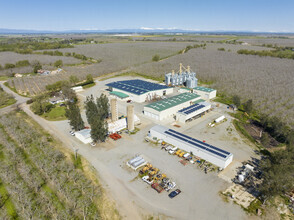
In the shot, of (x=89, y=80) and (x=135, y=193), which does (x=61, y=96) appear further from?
(x=135, y=193)

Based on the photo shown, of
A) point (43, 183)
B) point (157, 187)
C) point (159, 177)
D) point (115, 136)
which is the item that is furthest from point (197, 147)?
point (43, 183)

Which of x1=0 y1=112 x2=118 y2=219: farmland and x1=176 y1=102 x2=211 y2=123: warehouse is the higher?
x1=176 y1=102 x2=211 y2=123: warehouse

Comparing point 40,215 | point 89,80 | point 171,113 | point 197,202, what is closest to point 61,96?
point 89,80

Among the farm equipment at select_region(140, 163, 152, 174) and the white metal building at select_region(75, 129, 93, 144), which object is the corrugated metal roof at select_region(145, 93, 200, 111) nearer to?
the white metal building at select_region(75, 129, 93, 144)

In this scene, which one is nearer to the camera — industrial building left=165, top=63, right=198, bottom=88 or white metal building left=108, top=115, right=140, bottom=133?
white metal building left=108, top=115, right=140, bottom=133

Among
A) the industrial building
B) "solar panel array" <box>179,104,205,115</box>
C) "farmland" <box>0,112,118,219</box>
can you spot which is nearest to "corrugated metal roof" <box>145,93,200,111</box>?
"solar panel array" <box>179,104,205,115</box>

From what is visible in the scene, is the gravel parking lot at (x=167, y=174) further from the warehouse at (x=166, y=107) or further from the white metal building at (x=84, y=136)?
the warehouse at (x=166, y=107)

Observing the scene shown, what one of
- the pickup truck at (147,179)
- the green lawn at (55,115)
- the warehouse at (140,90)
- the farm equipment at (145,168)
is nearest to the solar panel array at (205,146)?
the farm equipment at (145,168)
